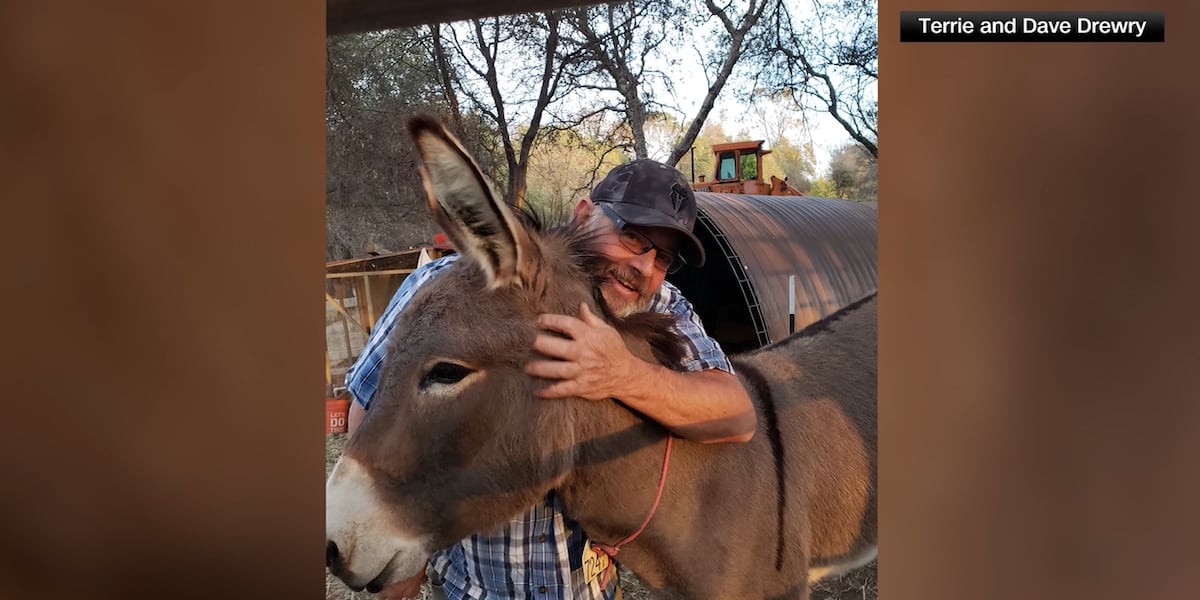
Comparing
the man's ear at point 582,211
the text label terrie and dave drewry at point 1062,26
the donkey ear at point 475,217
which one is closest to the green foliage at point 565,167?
the man's ear at point 582,211

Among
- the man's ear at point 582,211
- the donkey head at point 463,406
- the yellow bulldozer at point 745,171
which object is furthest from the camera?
the yellow bulldozer at point 745,171

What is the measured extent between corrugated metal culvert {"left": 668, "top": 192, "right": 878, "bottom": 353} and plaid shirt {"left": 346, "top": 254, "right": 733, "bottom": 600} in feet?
0.16

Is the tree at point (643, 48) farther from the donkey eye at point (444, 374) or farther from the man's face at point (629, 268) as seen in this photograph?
the donkey eye at point (444, 374)

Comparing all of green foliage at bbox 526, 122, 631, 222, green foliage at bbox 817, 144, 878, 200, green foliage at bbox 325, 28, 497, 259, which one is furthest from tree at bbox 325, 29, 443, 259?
green foliage at bbox 817, 144, 878, 200

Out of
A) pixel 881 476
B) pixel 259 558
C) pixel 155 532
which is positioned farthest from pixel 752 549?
pixel 155 532

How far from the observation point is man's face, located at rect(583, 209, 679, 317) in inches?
56.6

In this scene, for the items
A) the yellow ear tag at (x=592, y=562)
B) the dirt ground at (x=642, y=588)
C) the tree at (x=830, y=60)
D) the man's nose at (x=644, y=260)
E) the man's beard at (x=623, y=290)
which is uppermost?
the tree at (x=830, y=60)

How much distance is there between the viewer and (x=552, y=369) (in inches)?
54.2

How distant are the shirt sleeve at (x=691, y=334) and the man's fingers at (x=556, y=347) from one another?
204 millimetres

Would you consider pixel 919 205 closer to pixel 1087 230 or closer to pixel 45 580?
pixel 1087 230

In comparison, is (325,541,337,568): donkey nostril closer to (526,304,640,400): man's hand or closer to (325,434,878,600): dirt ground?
(325,434,878,600): dirt ground

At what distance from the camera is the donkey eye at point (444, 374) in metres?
1.36

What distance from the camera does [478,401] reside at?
1378 mm

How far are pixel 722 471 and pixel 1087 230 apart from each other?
1.05 m
